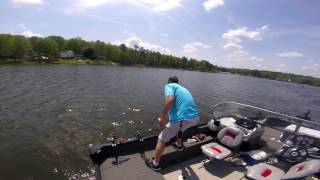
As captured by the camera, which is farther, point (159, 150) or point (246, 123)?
point (246, 123)

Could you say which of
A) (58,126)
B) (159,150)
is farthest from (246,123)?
(58,126)

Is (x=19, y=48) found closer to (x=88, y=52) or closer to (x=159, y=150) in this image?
(x=88, y=52)

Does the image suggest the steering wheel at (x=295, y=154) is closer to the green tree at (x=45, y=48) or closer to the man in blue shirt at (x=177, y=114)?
the man in blue shirt at (x=177, y=114)

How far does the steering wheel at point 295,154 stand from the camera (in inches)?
229

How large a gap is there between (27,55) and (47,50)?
8884 mm

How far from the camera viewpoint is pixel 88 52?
95.4m

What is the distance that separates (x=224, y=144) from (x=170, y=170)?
1.89 metres

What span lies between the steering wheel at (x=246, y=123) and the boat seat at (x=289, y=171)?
2.17 metres

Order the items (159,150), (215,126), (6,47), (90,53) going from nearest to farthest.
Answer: (159,150)
(215,126)
(6,47)
(90,53)

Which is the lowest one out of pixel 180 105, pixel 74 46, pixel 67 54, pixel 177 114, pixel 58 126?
pixel 58 126

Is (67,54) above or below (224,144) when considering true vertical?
below

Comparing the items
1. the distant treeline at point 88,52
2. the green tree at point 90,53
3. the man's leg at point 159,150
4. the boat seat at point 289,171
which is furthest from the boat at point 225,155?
the green tree at point 90,53

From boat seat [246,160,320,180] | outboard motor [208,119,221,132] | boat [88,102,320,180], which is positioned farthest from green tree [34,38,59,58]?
boat seat [246,160,320,180]

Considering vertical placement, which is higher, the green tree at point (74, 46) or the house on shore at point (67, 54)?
the green tree at point (74, 46)
